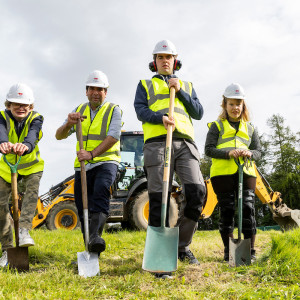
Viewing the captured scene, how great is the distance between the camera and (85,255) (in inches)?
144

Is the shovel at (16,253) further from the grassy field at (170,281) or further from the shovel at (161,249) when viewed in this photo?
the shovel at (161,249)

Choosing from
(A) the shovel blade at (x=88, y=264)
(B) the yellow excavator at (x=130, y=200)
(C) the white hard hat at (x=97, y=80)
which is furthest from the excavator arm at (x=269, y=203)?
(A) the shovel blade at (x=88, y=264)

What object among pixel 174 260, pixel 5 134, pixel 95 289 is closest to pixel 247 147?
pixel 174 260

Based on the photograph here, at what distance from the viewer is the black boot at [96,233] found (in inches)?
141

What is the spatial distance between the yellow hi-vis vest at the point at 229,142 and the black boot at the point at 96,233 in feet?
4.71

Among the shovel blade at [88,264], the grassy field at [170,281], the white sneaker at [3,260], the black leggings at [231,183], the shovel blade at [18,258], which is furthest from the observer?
the black leggings at [231,183]

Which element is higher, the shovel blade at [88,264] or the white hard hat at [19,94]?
the white hard hat at [19,94]

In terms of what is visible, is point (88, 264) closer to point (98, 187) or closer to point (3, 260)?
point (98, 187)

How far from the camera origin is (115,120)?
410 cm

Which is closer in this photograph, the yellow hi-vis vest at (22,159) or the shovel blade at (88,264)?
the shovel blade at (88,264)

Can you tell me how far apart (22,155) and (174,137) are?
5.44 feet

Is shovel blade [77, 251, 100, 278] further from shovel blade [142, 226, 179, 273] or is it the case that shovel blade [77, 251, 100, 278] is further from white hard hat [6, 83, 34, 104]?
white hard hat [6, 83, 34, 104]

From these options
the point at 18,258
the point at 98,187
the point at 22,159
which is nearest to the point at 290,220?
the point at 98,187

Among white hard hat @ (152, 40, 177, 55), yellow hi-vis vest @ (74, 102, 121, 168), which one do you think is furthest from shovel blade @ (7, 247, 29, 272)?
white hard hat @ (152, 40, 177, 55)
